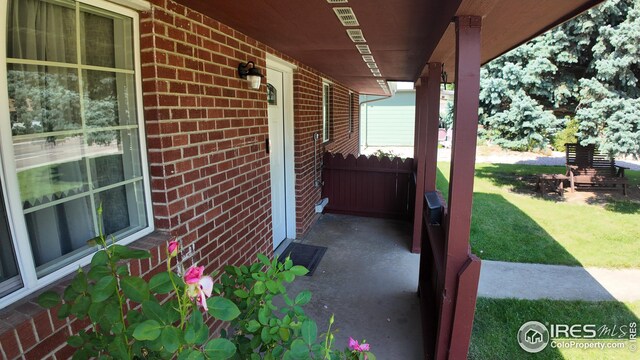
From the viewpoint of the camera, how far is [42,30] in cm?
149

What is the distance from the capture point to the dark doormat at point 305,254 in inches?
161

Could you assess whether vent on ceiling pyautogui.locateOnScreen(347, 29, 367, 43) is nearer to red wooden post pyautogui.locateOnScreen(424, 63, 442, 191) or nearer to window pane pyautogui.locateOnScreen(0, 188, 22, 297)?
red wooden post pyautogui.locateOnScreen(424, 63, 442, 191)

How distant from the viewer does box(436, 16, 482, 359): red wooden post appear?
182cm

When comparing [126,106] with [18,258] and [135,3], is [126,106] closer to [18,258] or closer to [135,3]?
[135,3]

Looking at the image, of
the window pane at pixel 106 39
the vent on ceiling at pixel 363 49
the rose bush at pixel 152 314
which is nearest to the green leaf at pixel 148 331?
the rose bush at pixel 152 314

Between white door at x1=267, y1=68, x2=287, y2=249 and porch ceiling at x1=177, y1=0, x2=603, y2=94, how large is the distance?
0.71 metres

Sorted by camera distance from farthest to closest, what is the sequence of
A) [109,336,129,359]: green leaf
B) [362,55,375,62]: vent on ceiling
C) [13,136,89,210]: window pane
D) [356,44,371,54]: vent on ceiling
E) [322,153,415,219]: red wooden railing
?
[322,153,415,219]: red wooden railing < [362,55,375,62]: vent on ceiling < [356,44,371,54]: vent on ceiling < [13,136,89,210]: window pane < [109,336,129,359]: green leaf

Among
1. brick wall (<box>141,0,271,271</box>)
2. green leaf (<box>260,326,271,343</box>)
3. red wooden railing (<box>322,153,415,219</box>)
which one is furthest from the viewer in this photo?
red wooden railing (<box>322,153,415,219</box>)

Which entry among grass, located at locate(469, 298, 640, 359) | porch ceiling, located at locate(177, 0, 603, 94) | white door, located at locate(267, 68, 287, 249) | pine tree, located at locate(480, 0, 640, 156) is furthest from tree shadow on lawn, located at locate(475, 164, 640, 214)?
white door, located at locate(267, 68, 287, 249)

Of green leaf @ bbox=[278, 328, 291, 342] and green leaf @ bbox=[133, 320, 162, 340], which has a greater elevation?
green leaf @ bbox=[133, 320, 162, 340]

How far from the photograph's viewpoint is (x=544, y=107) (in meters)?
7.81

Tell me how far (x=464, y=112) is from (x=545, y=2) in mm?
652

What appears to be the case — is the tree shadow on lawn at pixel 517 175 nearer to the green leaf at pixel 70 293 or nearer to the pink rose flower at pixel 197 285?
the pink rose flower at pixel 197 285

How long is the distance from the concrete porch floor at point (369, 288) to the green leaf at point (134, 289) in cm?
211
